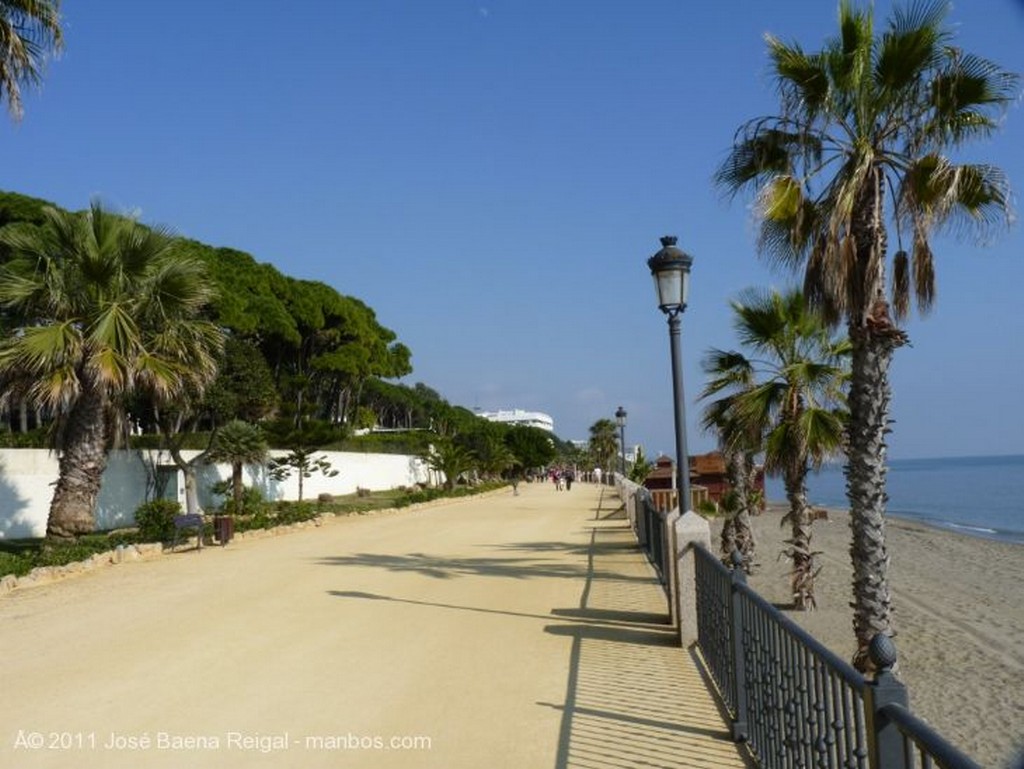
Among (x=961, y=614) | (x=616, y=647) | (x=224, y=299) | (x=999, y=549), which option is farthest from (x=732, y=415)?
(x=224, y=299)

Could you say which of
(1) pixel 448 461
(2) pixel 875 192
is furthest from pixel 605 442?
(2) pixel 875 192

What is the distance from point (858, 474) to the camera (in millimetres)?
9438

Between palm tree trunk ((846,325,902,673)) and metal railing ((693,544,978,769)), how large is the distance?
2.54 m

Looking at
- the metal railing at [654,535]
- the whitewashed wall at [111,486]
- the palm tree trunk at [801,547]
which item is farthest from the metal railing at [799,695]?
the whitewashed wall at [111,486]

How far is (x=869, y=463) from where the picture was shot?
30.7 feet

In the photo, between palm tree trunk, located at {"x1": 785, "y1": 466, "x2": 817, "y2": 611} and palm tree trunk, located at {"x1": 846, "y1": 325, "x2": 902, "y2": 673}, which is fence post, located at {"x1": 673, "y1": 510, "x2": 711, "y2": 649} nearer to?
palm tree trunk, located at {"x1": 846, "y1": 325, "x2": 902, "y2": 673}

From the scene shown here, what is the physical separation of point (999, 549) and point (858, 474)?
2734 centimetres

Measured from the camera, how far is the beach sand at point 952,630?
28.7 ft

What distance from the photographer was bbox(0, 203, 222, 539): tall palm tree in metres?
16.8

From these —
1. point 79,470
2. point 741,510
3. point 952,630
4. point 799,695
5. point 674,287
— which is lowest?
point 952,630

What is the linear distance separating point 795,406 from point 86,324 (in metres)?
13.2

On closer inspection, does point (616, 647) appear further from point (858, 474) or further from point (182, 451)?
point (182, 451)

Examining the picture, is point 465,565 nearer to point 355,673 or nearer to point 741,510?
point 741,510

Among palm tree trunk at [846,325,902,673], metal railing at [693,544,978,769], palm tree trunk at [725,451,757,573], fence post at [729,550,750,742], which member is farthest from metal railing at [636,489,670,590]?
fence post at [729,550,750,742]
